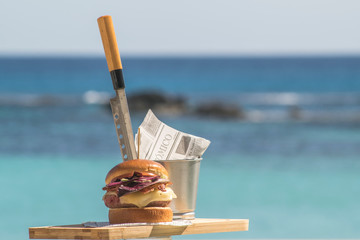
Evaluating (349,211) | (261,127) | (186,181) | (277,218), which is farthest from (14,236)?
(261,127)

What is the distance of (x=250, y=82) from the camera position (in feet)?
109

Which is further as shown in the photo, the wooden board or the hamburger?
the hamburger

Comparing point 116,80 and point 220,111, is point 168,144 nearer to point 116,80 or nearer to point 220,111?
point 116,80

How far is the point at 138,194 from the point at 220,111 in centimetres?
1400

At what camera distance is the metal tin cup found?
211 centimetres

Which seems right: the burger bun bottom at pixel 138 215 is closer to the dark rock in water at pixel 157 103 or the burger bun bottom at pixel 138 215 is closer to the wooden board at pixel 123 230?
the wooden board at pixel 123 230

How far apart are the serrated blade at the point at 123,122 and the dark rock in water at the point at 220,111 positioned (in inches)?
535

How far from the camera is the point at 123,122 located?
6.84 ft

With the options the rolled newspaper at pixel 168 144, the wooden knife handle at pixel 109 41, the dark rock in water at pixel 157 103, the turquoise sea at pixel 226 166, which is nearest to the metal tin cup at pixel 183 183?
the rolled newspaper at pixel 168 144

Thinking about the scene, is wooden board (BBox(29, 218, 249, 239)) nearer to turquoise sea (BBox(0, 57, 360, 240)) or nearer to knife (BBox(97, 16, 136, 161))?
knife (BBox(97, 16, 136, 161))

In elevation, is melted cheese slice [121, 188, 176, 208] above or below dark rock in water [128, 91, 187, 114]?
below

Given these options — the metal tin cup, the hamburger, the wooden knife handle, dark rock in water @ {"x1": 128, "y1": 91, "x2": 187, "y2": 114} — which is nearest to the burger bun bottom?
the hamburger

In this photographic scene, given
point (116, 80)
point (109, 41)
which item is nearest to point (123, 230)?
point (116, 80)

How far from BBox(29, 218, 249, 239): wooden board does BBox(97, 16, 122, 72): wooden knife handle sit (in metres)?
0.50
